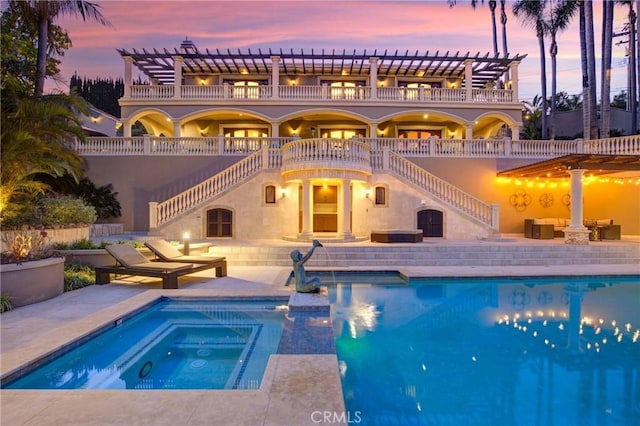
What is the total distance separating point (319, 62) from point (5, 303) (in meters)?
20.7

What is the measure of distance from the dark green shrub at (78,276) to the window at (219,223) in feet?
20.6

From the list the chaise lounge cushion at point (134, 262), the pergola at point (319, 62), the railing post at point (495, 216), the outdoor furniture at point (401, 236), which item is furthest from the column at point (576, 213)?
the chaise lounge cushion at point (134, 262)

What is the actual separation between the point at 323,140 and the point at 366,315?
9.28 m

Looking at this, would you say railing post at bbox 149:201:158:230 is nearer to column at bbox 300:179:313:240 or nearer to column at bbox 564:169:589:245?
column at bbox 300:179:313:240

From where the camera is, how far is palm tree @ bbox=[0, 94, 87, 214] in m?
8.93

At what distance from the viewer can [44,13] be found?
14922 millimetres

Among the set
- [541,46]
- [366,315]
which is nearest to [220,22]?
[366,315]

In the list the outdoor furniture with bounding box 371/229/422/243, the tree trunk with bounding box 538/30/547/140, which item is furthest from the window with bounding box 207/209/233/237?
the tree trunk with bounding box 538/30/547/140

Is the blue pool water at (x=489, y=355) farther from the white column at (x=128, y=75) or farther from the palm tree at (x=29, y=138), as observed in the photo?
the white column at (x=128, y=75)

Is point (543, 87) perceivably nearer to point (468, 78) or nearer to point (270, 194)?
point (468, 78)

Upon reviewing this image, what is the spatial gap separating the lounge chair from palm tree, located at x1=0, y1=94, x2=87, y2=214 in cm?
271

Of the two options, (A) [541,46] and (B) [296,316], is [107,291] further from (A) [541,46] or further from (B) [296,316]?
(A) [541,46]

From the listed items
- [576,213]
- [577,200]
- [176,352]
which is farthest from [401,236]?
[176,352]

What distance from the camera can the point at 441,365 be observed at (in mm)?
5203
